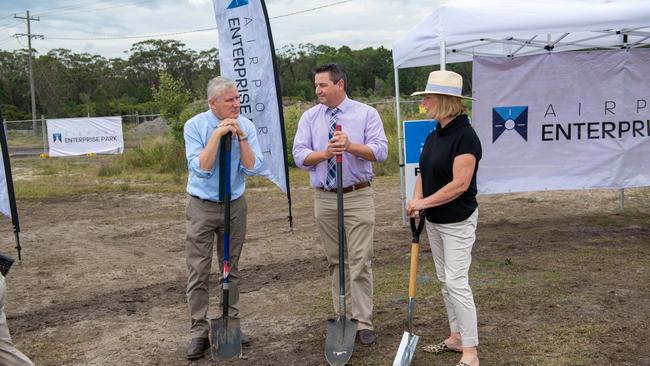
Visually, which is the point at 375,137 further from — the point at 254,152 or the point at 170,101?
the point at 170,101

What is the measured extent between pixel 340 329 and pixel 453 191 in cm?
133

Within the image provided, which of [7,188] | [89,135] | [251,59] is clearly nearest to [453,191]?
[251,59]

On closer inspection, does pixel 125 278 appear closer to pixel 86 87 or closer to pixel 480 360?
pixel 480 360

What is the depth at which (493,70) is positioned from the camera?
309 inches

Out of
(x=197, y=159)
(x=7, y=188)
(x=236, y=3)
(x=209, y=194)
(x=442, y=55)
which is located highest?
(x=236, y=3)

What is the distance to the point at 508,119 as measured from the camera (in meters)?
7.88

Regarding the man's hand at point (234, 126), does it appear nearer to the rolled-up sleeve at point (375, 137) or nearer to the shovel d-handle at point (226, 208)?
the shovel d-handle at point (226, 208)

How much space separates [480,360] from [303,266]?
3.17 m

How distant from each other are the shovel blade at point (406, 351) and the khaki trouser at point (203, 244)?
1337mm

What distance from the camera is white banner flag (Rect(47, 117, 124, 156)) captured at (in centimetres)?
2197

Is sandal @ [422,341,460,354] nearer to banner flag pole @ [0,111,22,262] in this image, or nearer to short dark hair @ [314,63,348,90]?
short dark hair @ [314,63,348,90]

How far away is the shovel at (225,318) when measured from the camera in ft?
13.7

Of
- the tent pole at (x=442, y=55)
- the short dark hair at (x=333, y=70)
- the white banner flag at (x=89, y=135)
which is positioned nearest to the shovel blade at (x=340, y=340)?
the short dark hair at (x=333, y=70)

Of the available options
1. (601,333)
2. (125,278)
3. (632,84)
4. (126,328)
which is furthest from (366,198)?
(632,84)
